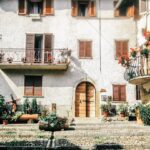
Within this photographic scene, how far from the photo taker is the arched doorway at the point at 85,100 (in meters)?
24.6

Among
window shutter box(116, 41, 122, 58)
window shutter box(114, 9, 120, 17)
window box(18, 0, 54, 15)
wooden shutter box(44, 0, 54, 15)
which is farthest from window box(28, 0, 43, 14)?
window shutter box(116, 41, 122, 58)

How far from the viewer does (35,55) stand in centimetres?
2452

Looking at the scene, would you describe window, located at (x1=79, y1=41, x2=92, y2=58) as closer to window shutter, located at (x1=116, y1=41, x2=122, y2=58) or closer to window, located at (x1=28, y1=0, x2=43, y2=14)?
window shutter, located at (x1=116, y1=41, x2=122, y2=58)

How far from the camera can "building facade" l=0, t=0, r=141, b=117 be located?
80.3 ft

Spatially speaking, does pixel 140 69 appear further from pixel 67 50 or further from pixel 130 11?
pixel 130 11

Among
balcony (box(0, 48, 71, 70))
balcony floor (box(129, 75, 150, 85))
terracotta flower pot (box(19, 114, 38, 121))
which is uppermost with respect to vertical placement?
balcony (box(0, 48, 71, 70))

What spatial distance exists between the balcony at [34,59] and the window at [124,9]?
4.75 metres

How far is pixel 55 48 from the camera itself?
25.0m

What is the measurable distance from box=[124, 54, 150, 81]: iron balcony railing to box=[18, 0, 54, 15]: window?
773 cm

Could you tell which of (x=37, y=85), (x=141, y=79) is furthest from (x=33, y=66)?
(x=141, y=79)

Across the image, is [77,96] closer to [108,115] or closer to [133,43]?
[108,115]

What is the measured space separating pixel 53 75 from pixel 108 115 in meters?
4.77

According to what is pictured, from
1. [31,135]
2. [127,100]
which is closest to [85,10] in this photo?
[127,100]

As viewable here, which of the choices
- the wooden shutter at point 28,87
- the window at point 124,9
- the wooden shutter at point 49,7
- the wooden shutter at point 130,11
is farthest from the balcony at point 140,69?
the wooden shutter at point 49,7
